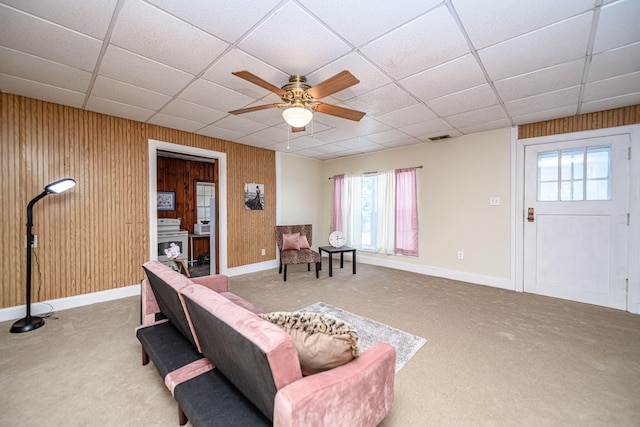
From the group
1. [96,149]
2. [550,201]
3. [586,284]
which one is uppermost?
[96,149]

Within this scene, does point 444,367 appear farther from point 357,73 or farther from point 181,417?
point 357,73

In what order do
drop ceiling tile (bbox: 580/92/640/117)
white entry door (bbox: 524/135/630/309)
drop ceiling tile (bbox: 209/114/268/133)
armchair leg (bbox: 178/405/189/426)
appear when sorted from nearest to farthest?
armchair leg (bbox: 178/405/189/426), drop ceiling tile (bbox: 580/92/640/117), white entry door (bbox: 524/135/630/309), drop ceiling tile (bbox: 209/114/268/133)

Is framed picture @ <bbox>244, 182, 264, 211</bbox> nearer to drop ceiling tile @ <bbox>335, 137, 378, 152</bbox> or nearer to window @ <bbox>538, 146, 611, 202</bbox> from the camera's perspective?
drop ceiling tile @ <bbox>335, 137, 378, 152</bbox>

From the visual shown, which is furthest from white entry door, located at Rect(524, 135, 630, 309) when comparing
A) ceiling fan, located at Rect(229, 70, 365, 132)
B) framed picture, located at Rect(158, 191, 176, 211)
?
framed picture, located at Rect(158, 191, 176, 211)

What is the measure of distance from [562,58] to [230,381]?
3405 mm

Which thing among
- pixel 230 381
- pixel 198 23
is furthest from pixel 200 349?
pixel 198 23

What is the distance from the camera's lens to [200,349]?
157 cm

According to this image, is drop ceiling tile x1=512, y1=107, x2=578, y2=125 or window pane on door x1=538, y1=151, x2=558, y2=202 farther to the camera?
window pane on door x1=538, y1=151, x2=558, y2=202

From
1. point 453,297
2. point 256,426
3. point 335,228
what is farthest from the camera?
point 335,228

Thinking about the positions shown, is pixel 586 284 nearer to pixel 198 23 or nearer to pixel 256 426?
pixel 256 426

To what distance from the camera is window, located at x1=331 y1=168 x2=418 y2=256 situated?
5074 mm

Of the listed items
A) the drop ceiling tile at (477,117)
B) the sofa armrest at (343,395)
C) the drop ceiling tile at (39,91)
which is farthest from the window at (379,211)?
the drop ceiling tile at (39,91)

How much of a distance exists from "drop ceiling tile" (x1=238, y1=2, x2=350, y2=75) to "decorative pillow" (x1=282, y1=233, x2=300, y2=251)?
10.8 feet

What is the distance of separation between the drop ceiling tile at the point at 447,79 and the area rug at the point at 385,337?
2.52 meters
